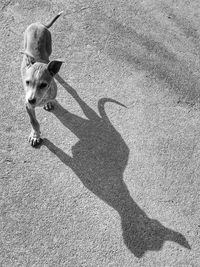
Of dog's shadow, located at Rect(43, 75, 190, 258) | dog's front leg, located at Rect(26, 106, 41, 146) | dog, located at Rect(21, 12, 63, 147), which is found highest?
dog, located at Rect(21, 12, 63, 147)

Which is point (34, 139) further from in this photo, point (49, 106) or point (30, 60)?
point (30, 60)

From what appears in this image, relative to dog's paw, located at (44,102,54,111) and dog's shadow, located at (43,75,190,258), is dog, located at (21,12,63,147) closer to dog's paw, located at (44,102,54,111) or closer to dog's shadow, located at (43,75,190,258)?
dog's paw, located at (44,102,54,111)

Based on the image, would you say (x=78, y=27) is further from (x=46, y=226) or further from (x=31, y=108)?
(x=46, y=226)

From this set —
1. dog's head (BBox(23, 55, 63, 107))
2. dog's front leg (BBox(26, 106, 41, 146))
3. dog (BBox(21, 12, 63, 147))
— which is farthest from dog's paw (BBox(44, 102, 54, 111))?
dog's head (BBox(23, 55, 63, 107))

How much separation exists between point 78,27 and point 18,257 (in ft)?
11.6

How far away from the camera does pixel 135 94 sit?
18.6ft

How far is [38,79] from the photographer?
4285 mm

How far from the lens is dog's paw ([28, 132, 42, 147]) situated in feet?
16.3

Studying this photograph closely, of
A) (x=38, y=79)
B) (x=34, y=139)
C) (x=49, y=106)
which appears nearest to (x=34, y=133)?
(x=34, y=139)

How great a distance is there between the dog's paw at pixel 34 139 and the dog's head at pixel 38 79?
0.64m

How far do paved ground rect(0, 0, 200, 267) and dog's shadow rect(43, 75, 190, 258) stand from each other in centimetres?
1

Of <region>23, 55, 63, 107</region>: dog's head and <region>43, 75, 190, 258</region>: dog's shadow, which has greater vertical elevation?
<region>23, 55, 63, 107</region>: dog's head

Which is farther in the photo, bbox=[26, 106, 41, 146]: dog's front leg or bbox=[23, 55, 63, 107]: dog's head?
bbox=[26, 106, 41, 146]: dog's front leg

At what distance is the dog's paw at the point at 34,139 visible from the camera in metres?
A: 4.97
